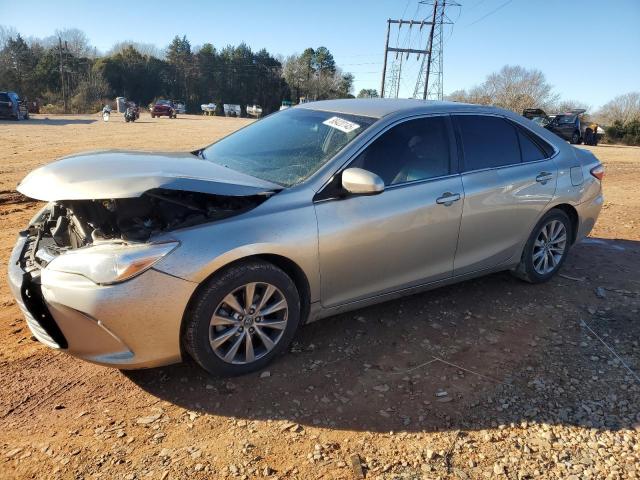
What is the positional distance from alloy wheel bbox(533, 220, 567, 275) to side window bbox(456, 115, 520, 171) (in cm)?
79

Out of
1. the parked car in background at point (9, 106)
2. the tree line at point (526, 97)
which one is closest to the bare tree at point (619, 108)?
the tree line at point (526, 97)

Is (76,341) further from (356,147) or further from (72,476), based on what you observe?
(356,147)

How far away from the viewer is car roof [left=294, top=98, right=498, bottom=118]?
12.3ft

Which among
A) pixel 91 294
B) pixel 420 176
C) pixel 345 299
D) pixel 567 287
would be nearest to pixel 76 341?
pixel 91 294

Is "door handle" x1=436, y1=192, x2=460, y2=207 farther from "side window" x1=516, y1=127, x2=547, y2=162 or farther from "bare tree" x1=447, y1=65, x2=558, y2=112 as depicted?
"bare tree" x1=447, y1=65, x2=558, y2=112

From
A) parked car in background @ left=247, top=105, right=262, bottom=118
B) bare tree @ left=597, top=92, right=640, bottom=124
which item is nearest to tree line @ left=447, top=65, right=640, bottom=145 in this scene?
bare tree @ left=597, top=92, right=640, bottom=124

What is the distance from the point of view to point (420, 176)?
3.65m

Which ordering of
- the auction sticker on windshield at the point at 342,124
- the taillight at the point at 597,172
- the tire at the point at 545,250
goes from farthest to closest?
1. the taillight at the point at 597,172
2. the tire at the point at 545,250
3. the auction sticker on windshield at the point at 342,124

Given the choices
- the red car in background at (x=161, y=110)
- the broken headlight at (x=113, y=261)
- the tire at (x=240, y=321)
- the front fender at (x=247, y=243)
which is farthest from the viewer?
the red car in background at (x=161, y=110)

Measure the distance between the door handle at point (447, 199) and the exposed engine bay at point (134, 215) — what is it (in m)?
1.37

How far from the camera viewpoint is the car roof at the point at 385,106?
3764 millimetres

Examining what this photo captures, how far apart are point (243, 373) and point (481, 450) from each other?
4.76 feet

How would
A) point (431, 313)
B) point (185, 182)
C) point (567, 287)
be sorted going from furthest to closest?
point (567, 287)
point (431, 313)
point (185, 182)

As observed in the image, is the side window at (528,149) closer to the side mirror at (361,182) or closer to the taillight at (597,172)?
the taillight at (597,172)
